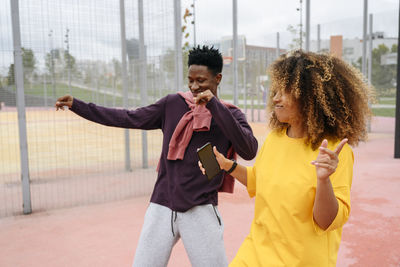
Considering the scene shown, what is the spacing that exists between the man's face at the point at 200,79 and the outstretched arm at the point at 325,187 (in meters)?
1.01

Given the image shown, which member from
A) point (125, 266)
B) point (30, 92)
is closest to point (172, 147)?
point (125, 266)

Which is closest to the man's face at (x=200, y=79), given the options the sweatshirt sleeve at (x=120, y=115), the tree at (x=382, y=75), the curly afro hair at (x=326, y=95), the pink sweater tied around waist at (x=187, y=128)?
the pink sweater tied around waist at (x=187, y=128)

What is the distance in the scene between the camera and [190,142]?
2.17m

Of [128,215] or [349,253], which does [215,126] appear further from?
[128,215]

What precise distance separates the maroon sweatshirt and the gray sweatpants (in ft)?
0.19

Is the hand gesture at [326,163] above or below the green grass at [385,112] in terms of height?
above

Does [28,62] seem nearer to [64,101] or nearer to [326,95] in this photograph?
[64,101]

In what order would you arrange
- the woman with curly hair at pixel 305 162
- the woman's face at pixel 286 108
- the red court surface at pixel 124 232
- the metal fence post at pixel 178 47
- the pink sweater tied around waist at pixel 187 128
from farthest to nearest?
the metal fence post at pixel 178 47 < the red court surface at pixel 124 232 < the pink sweater tied around waist at pixel 187 128 < the woman's face at pixel 286 108 < the woman with curly hair at pixel 305 162

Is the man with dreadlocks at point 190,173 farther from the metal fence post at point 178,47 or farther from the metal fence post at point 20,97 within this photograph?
the metal fence post at point 178,47

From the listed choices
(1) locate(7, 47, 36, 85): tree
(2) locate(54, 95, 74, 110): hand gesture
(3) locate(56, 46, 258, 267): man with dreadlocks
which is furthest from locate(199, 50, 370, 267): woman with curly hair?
Answer: (1) locate(7, 47, 36, 85): tree

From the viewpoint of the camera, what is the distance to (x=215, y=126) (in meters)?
2.18

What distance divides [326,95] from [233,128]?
518 mm

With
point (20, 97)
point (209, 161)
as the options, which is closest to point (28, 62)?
point (20, 97)

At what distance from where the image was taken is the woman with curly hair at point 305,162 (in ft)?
4.83
